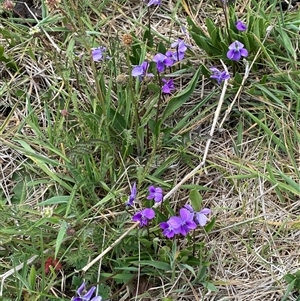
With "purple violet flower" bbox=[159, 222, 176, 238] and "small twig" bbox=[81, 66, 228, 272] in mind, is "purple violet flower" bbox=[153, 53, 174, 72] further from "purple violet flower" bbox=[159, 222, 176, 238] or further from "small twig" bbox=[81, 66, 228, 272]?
"purple violet flower" bbox=[159, 222, 176, 238]

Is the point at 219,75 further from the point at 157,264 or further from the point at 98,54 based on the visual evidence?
the point at 157,264

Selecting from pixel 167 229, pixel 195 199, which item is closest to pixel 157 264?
pixel 167 229

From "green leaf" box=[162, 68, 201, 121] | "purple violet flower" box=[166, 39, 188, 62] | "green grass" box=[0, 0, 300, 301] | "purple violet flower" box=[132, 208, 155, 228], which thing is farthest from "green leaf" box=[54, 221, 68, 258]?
"purple violet flower" box=[166, 39, 188, 62]

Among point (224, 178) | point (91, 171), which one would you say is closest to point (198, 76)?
point (224, 178)

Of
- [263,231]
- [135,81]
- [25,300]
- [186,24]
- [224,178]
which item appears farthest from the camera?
[186,24]

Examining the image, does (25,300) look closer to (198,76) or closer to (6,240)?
(6,240)

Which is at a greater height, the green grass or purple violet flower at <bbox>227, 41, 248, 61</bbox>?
purple violet flower at <bbox>227, 41, 248, 61</bbox>
